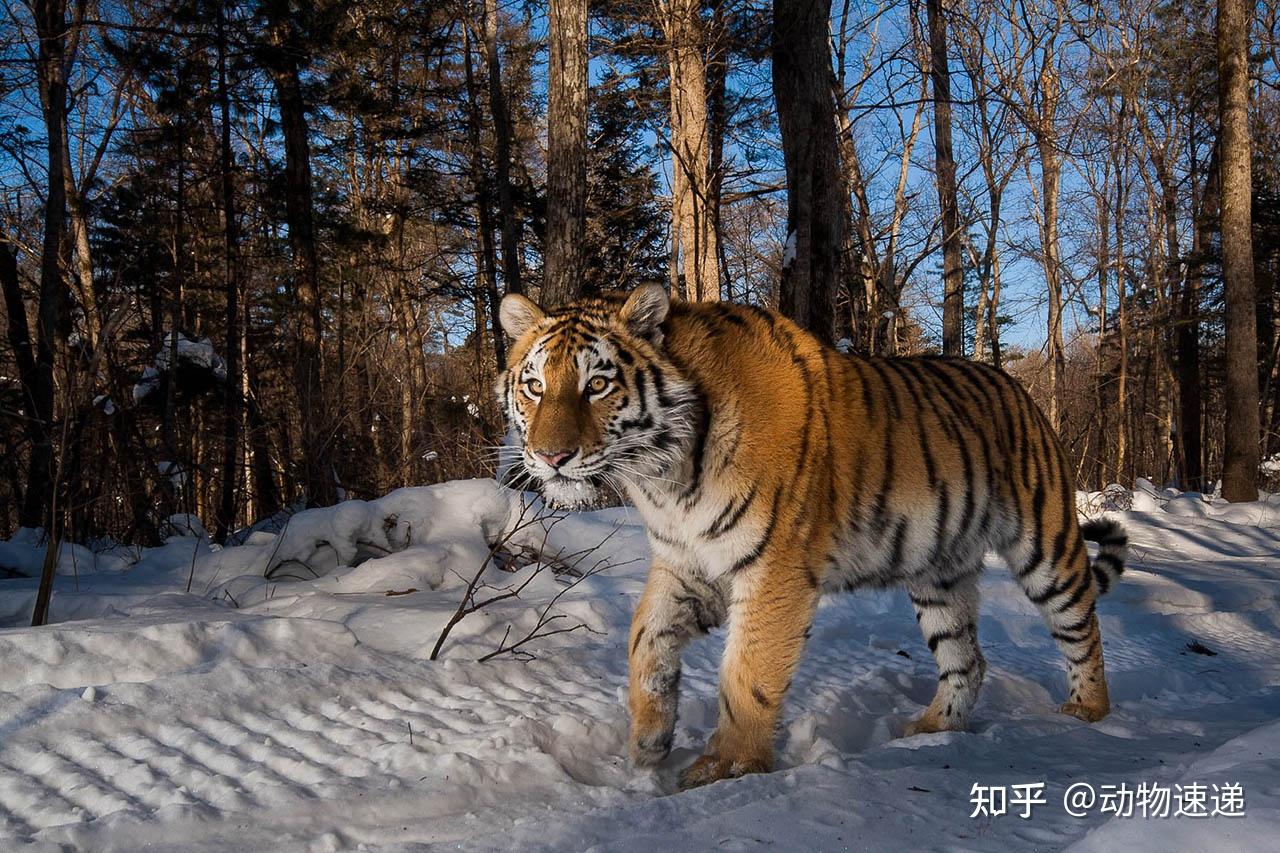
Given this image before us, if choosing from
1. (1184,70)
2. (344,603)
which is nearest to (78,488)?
(344,603)

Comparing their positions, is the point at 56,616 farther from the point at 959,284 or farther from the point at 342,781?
the point at 959,284

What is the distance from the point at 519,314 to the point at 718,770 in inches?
71.1

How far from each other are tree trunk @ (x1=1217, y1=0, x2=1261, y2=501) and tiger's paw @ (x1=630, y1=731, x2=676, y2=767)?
1321cm

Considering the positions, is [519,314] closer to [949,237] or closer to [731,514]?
[731,514]

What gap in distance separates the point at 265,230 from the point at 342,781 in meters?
17.2

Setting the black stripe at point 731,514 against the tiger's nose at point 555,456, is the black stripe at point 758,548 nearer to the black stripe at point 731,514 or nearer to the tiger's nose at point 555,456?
the black stripe at point 731,514

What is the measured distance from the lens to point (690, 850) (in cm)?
185

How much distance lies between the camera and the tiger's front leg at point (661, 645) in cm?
280

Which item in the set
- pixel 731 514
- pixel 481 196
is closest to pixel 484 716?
pixel 731 514

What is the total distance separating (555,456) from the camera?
2625 mm

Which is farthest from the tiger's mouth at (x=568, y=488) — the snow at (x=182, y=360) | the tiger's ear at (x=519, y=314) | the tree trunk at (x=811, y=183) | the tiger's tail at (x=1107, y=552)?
the snow at (x=182, y=360)

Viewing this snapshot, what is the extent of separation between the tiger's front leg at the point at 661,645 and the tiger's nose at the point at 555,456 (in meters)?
0.71

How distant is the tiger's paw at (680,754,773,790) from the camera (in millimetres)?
2662

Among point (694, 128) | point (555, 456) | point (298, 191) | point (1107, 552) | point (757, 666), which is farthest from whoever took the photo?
point (694, 128)
